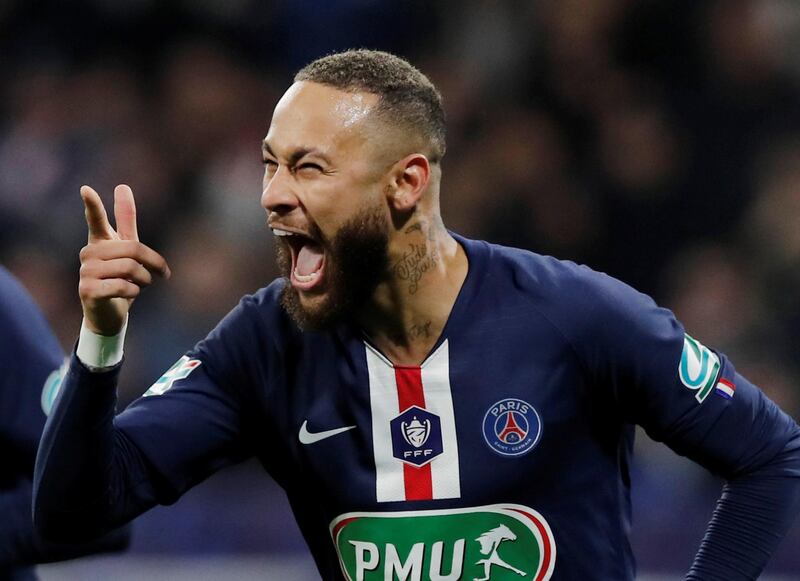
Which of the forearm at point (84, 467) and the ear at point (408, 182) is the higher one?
the ear at point (408, 182)

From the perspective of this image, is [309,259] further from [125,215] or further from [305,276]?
[125,215]

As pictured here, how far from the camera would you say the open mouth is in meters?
2.88

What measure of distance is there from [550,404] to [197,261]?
4524mm

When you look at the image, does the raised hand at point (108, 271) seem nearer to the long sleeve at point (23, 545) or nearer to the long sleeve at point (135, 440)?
the long sleeve at point (135, 440)

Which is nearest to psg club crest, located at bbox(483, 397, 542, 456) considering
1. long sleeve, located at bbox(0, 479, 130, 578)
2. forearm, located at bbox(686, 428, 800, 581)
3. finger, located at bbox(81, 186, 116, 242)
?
forearm, located at bbox(686, 428, 800, 581)

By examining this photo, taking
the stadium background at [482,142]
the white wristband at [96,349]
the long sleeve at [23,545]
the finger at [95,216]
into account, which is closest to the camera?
the finger at [95,216]

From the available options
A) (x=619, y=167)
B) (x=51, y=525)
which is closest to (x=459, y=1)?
(x=619, y=167)

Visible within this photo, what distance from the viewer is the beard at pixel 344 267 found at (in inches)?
113

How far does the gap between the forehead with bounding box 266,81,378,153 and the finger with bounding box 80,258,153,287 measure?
39 centimetres

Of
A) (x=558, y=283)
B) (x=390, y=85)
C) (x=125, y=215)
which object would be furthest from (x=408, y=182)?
(x=125, y=215)

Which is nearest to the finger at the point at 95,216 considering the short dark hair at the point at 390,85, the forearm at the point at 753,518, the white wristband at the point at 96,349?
the white wristband at the point at 96,349

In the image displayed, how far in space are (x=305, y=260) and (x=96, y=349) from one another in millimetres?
481

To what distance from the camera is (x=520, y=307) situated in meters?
2.92

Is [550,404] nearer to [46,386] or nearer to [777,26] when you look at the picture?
[46,386]
